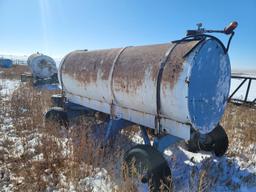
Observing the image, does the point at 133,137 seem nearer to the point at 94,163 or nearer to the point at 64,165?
the point at 94,163

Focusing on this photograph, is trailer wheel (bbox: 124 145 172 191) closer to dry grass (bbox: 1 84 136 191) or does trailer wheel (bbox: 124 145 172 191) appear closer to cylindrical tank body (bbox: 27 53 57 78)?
dry grass (bbox: 1 84 136 191)

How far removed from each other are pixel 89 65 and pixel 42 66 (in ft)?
36.0

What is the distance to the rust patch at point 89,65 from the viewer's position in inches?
143

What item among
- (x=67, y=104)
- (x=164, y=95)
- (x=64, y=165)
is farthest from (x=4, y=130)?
(x=164, y=95)

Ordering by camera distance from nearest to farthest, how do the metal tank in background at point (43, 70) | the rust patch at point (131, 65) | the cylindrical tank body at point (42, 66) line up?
1. the rust patch at point (131, 65)
2. the metal tank in background at point (43, 70)
3. the cylindrical tank body at point (42, 66)

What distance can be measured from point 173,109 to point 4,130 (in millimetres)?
4195

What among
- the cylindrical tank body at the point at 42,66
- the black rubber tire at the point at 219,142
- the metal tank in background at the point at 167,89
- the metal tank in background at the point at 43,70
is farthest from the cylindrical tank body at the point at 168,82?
the cylindrical tank body at the point at 42,66

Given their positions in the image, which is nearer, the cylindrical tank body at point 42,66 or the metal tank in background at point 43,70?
the metal tank in background at point 43,70

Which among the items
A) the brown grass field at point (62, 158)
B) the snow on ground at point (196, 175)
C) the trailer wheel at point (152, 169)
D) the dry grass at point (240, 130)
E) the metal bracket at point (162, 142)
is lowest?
the dry grass at point (240, 130)

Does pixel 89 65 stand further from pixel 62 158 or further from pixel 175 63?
pixel 175 63

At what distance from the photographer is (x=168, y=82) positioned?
259cm

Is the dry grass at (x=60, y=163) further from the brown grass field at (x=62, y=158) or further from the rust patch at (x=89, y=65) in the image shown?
the rust patch at (x=89, y=65)

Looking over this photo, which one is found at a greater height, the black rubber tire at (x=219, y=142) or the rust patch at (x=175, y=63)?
the rust patch at (x=175, y=63)

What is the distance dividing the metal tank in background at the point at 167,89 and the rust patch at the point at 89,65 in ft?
0.07
